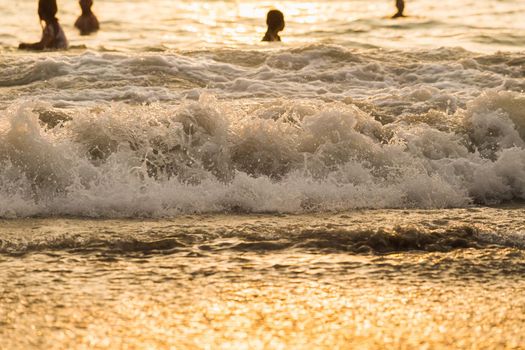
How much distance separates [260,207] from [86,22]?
11215mm

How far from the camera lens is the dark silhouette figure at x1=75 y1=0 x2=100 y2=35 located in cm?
1599

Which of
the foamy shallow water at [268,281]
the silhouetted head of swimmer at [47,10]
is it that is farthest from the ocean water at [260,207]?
the silhouetted head of swimmer at [47,10]

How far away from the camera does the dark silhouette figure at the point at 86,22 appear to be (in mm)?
15992

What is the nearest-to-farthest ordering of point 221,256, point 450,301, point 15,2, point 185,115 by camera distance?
point 450,301 < point 221,256 < point 185,115 < point 15,2

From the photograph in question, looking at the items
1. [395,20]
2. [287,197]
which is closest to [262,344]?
[287,197]

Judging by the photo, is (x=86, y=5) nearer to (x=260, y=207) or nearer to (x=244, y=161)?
(x=244, y=161)

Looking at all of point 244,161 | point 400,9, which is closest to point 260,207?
point 244,161

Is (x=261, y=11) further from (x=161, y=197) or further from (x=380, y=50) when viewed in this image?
(x=161, y=197)

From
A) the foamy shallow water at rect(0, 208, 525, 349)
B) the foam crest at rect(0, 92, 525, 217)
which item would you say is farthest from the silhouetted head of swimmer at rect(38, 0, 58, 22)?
the foamy shallow water at rect(0, 208, 525, 349)

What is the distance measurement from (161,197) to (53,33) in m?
7.76

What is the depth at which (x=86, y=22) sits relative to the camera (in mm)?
16078

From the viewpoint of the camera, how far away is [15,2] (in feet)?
66.9

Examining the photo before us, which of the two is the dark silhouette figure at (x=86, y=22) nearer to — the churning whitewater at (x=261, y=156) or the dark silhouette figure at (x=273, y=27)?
the dark silhouette figure at (x=273, y=27)

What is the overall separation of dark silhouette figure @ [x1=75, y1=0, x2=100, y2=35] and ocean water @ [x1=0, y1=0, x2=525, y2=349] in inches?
213
